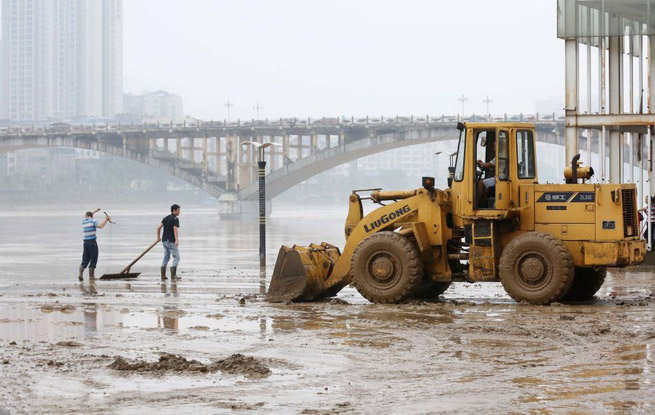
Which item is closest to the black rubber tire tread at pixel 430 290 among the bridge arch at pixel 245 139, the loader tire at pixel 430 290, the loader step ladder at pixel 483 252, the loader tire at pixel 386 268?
the loader tire at pixel 430 290

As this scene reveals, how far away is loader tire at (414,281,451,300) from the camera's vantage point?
1734 centimetres

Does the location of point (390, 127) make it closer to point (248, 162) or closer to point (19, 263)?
point (248, 162)

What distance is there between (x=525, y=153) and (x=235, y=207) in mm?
83560

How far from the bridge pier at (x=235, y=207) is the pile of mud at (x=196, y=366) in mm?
85258

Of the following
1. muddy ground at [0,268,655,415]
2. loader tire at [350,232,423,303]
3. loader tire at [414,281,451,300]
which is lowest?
muddy ground at [0,268,655,415]

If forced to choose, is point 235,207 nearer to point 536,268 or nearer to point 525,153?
point 525,153

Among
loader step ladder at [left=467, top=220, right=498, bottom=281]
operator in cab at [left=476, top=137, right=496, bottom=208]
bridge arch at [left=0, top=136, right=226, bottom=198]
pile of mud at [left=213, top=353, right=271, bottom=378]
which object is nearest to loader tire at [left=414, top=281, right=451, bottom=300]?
loader step ladder at [left=467, top=220, right=498, bottom=281]

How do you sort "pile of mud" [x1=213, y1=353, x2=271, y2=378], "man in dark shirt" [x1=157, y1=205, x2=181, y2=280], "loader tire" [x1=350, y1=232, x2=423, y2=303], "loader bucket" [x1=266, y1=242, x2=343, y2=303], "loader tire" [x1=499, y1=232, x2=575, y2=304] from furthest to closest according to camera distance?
"man in dark shirt" [x1=157, y1=205, x2=181, y2=280] < "loader bucket" [x1=266, y1=242, x2=343, y2=303] < "loader tire" [x1=350, y1=232, x2=423, y2=303] < "loader tire" [x1=499, y1=232, x2=575, y2=304] < "pile of mud" [x1=213, y1=353, x2=271, y2=378]

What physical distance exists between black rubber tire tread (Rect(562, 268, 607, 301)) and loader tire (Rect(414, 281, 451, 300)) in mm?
1859

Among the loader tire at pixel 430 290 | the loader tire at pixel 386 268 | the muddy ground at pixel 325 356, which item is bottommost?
the muddy ground at pixel 325 356

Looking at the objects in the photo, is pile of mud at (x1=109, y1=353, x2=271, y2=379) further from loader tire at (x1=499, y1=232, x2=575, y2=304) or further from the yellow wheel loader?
loader tire at (x1=499, y1=232, x2=575, y2=304)

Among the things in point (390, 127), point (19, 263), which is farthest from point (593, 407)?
point (390, 127)

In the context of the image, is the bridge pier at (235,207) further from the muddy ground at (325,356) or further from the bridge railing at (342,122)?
the muddy ground at (325,356)

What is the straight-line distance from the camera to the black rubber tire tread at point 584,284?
Answer: 17.1 m
